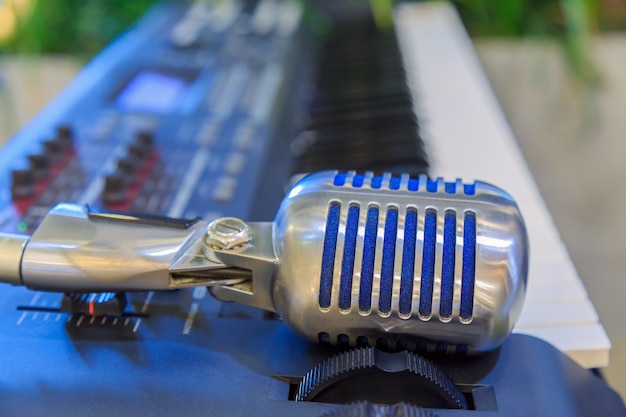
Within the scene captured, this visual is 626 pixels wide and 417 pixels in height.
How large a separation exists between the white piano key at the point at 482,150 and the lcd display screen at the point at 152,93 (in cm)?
35

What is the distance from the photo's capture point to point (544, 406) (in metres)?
0.42

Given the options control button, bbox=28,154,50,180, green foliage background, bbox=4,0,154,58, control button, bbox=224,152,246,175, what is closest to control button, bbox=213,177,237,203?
control button, bbox=224,152,246,175

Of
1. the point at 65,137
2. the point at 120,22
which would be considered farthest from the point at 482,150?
the point at 120,22

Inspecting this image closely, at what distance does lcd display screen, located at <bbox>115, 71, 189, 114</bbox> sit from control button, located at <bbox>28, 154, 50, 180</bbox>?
187 millimetres

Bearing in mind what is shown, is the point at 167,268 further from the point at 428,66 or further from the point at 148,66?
the point at 428,66

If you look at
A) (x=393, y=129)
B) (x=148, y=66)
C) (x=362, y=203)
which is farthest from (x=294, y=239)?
(x=148, y=66)

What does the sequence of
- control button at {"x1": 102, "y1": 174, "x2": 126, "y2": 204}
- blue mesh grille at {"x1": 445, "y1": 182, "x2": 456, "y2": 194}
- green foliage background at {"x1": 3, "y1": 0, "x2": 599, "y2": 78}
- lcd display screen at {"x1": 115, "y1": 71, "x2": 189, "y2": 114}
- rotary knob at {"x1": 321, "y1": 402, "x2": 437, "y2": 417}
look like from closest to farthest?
1. rotary knob at {"x1": 321, "y1": 402, "x2": 437, "y2": 417}
2. blue mesh grille at {"x1": 445, "y1": 182, "x2": 456, "y2": 194}
3. control button at {"x1": 102, "y1": 174, "x2": 126, "y2": 204}
4. lcd display screen at {"x1": 115, "y1": 71, "x2": 189, "y2": 114}
5. green foliage background at {"x1": 3, "y1": 0, "x2": 599, "y2": 78}

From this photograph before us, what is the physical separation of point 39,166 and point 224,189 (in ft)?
0.67

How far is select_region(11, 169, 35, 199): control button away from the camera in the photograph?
2.17 ft

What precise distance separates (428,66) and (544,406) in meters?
0.77

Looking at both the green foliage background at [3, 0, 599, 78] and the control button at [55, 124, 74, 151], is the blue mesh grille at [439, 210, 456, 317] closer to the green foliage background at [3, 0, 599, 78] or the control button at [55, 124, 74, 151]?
the control button at [55, 124, 74, 151]

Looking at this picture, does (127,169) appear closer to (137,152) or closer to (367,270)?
(137,152)

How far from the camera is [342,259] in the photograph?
0.42 m


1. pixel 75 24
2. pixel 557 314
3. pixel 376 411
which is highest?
pixel 376 411
